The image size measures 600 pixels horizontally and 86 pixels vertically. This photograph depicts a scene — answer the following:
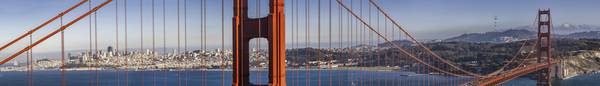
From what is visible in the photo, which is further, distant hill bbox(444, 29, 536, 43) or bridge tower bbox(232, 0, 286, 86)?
distant hill bbox(444, 29, 536, 43)

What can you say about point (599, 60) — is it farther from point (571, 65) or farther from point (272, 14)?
point (272, 14)

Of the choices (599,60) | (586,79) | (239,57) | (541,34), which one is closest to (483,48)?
(599,60)

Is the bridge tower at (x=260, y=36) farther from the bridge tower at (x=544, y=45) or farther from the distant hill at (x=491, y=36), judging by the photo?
the distant hill at (x=491, y=36)

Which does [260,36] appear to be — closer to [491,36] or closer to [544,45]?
[544,45]

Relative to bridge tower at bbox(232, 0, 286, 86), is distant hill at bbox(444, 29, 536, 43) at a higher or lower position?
higher

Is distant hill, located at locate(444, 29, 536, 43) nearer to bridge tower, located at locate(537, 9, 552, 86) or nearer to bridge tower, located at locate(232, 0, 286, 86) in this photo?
bridge tower, located at locate(537, 9, 552, 86)

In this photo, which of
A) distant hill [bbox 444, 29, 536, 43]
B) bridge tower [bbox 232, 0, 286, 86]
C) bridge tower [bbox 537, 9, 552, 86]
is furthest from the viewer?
distant hill [bbox 444, 29, 536, 43]

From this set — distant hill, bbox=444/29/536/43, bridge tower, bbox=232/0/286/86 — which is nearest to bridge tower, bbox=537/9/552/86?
bridge tower, bbox=232/0/286/86

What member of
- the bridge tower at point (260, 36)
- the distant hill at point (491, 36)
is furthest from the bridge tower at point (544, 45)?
the distant hill at point (491, 36)
